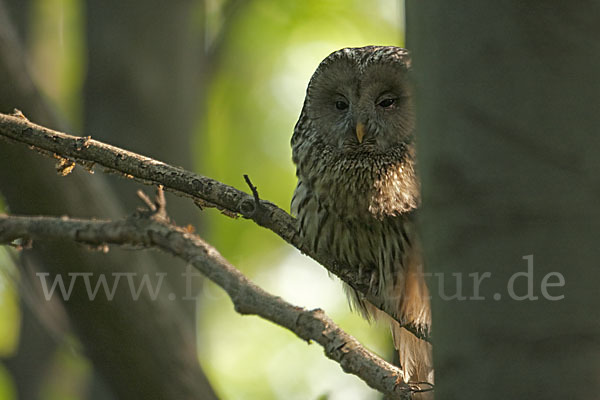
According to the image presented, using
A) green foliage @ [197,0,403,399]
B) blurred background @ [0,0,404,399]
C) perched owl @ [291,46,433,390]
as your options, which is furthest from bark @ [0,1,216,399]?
green foliage @ [197,0,403,399]

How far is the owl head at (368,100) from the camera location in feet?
9.78

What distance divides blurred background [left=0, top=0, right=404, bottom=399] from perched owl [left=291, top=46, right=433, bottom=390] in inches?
20.3

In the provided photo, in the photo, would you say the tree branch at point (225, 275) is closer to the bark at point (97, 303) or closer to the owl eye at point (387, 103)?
the bark at point (97, 303)

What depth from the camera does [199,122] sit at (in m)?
5.09

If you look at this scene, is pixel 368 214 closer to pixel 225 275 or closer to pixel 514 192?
pixel 225 275

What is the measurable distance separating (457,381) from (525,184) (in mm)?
258

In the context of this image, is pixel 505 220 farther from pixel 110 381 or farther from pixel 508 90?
pixel 110 381

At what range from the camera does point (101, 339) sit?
338 cm

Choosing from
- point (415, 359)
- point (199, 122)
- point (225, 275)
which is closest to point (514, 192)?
point (225, 275)

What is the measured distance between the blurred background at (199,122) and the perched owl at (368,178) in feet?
1.69

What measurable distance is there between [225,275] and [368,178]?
1193mm

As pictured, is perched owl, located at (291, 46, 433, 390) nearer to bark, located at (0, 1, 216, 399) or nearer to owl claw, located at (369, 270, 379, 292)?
owl claw, located at (369, 270, 379, 292)

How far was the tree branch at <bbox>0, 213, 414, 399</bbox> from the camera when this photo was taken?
1.75 meters

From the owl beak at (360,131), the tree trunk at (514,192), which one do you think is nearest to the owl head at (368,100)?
the owl beak at (360,131)
